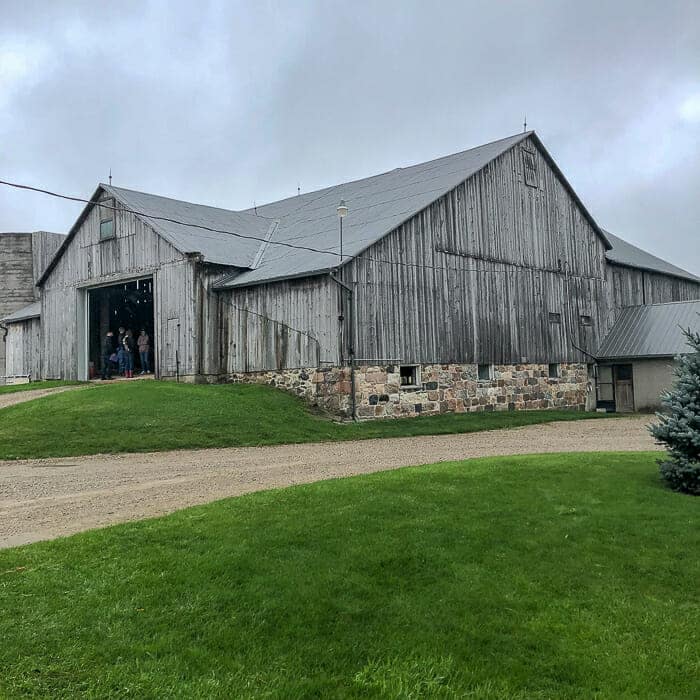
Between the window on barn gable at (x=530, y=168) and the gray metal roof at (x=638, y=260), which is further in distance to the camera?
the gray metal roof at (x=638, y=260)

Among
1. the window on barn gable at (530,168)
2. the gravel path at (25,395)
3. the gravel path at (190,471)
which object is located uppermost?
the window on barn gable at (530,168)

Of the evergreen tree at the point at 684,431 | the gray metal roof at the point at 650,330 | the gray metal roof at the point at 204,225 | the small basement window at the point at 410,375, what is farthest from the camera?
the gray metal roof at the point at 650,330

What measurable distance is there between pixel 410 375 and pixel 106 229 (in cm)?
1265

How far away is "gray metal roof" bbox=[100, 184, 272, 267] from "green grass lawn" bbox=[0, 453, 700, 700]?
17.4 metres

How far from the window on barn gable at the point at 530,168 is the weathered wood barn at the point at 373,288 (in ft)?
0.23

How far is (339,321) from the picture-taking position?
2120 cm

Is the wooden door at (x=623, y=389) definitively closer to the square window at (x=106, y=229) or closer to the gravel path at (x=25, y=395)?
the square window at (x=106, y=229)

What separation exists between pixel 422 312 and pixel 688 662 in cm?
1856

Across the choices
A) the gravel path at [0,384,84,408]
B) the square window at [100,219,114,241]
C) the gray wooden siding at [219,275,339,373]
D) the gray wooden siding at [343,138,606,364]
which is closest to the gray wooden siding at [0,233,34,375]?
the square window at [100,219,114,241]

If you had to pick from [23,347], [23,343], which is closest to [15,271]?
[23,343]

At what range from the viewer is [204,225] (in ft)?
91.7

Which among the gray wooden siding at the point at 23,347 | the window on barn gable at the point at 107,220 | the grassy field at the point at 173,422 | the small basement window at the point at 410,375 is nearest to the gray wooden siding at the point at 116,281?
the window on barn gable at the point at 107,220

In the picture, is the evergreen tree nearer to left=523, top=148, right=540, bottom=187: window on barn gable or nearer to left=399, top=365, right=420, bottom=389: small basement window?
left=399, top=365, right=420, bottom=389: small basement window

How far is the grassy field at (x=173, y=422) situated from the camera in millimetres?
16438
